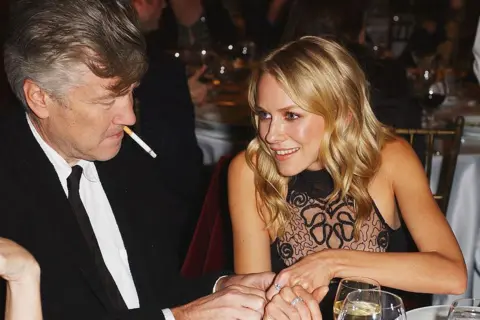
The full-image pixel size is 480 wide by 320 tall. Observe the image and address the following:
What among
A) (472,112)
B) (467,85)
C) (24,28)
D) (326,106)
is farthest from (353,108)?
(467,85)

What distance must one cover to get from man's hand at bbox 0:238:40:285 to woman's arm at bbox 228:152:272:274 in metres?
1.03

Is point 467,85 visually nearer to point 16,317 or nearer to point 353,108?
point 353,108

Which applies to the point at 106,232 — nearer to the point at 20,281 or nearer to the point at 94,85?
the point at 94,85

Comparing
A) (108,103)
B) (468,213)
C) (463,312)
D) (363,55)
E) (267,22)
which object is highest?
(267,22)

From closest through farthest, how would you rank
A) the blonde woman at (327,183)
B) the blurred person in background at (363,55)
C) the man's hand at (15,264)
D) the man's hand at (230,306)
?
1. the man's hand at (15,264)
2. the man's hand at (230,306)
3. the blonde woman at (327,183)
4. the blurred person in background at (363,55)

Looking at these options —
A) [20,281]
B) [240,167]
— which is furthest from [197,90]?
[20,281]

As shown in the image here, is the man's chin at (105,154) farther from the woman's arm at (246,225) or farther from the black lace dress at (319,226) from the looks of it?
the black lace dress at (319,226)

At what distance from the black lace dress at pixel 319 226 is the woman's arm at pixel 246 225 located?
75 mm

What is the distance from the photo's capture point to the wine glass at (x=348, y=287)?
1656 mm

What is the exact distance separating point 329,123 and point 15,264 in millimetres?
1173

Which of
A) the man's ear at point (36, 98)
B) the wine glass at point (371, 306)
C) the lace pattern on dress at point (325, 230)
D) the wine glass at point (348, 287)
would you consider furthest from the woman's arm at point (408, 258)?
the man's ear at point (36, 98)

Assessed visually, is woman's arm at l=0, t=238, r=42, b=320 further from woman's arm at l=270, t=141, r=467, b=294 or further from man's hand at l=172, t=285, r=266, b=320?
woman's arm at l=270, t=141, r=467, b=294

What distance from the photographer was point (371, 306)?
1.54 m

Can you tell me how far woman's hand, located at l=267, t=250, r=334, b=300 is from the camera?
1.92m
